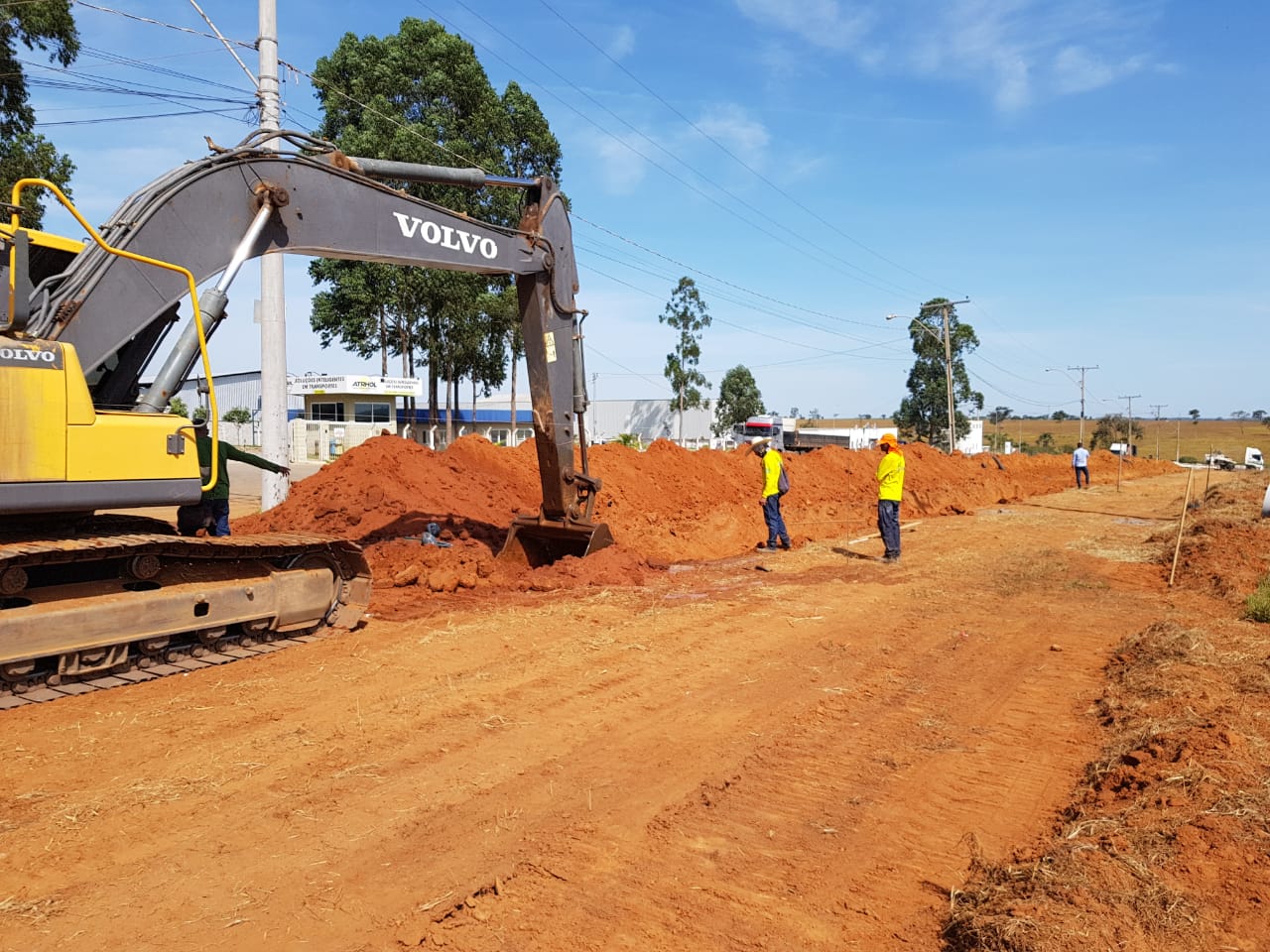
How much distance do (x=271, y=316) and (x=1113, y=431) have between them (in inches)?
3099

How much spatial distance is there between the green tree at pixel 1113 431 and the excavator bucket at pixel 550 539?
72.5 m

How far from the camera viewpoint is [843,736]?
5.43 m

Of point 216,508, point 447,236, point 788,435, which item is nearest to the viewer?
point 447,236

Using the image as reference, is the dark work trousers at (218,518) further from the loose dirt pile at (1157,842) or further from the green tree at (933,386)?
the green tree at (933,386)

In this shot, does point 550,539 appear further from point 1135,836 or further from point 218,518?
point 1135,836

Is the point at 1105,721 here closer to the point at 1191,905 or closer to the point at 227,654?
the point at 1191,905

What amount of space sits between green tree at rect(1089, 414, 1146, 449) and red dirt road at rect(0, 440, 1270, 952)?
Answer: 72724 millimetres

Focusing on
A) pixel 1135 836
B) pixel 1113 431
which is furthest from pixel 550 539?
pixel 1113 431

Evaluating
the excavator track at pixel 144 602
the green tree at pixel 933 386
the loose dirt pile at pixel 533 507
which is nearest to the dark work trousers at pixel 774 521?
the loose dirt pile at pixel 533 507

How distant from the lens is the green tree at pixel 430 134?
31484mm

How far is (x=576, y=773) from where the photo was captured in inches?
188

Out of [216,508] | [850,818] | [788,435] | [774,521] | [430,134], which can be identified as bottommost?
[850,818]

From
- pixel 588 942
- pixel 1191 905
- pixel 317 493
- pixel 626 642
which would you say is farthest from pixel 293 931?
pixel 317 493

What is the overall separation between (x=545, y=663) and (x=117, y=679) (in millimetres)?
2897
